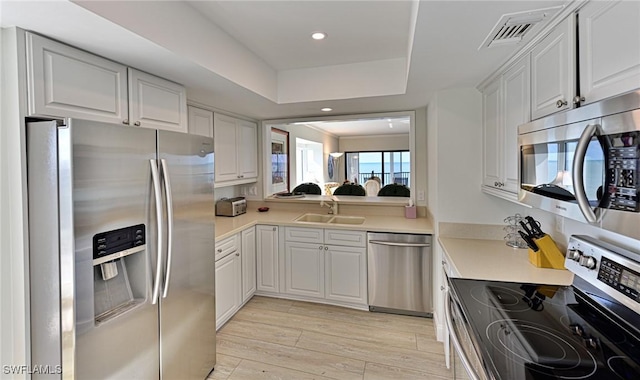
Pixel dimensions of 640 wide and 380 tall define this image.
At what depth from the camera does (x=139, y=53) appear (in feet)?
5.38

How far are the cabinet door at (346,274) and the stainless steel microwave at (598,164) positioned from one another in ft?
6.46

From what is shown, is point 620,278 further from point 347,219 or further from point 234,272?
point 234,272

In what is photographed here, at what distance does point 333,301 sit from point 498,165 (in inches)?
80.7

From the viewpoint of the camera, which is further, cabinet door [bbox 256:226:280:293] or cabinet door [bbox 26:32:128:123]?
cabinet door [bbox 256:226:280:293]

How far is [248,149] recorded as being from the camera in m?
3.80

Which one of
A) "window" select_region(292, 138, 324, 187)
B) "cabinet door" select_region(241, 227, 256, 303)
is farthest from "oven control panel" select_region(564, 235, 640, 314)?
"window" select_region(292, 138, 324, 187)

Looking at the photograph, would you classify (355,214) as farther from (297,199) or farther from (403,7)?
(403,7)

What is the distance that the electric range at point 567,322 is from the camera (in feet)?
3.04

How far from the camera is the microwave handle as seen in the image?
94 centimetres

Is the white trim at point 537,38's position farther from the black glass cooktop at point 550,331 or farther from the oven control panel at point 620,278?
the black glass cooktop at point 550,331

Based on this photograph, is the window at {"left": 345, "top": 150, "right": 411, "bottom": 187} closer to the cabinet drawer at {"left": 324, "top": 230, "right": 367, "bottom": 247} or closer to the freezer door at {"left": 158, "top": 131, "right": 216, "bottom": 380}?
the cabinet drawer at {"left": 324, "top": 230, "right": 367, "bottom": 247}

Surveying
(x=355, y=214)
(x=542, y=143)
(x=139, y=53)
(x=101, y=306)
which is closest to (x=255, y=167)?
(x=355, y=214)

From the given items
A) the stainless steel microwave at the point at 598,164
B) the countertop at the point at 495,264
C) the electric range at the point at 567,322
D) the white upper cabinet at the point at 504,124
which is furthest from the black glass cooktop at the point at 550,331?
the white upper cabinet at the point at 504,124

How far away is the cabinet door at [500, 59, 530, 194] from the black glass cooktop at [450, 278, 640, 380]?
61 cm
